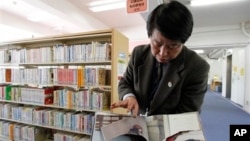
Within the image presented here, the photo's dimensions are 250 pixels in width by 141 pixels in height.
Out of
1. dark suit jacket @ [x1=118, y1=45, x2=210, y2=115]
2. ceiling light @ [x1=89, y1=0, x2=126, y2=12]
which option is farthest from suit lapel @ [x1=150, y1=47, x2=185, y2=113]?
ceiling light @ [x1=89, y1=0, x2=126, y2=12]

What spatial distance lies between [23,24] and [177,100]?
206 inches

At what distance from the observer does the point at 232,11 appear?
4.40m

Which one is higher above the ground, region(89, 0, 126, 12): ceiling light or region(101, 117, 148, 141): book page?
region(89, 0, 126, 12): ceiling light

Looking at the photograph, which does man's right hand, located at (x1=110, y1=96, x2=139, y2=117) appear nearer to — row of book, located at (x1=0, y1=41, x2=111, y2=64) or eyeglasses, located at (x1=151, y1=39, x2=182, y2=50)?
eyeglasses, located at (x1=151, y1=39, x2=182, y2=50)

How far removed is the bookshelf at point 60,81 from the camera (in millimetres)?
2398

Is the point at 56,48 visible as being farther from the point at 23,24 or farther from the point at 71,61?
the point at 23,24

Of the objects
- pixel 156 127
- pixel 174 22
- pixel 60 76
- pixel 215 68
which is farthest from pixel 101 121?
pixel 215 68

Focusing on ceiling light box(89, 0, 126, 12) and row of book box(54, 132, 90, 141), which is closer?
row of book box(54, 132, 90, 141)

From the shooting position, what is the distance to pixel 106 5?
446 centimetres

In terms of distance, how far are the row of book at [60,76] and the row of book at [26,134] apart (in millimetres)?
723

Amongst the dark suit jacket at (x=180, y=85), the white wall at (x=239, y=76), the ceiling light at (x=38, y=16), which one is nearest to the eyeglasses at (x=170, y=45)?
the dark suit jacket at (x=180, y=85)

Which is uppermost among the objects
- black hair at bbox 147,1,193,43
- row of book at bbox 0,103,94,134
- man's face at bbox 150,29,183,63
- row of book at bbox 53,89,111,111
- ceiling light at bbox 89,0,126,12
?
ceiling light at bbox 89,0,126,12

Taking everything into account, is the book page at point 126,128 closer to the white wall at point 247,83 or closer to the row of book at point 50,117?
the row of book at point 50,117

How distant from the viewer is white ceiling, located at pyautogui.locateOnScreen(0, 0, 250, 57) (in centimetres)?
393
